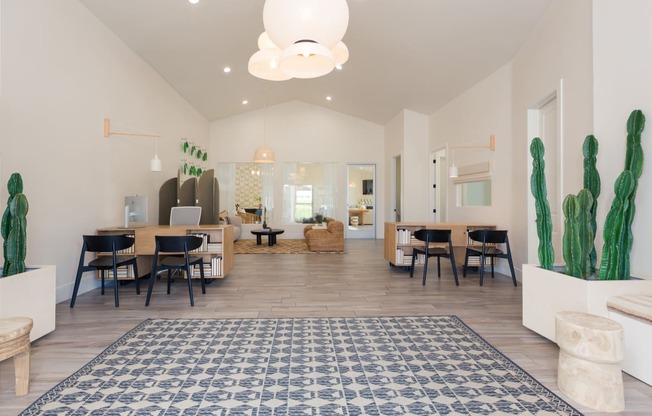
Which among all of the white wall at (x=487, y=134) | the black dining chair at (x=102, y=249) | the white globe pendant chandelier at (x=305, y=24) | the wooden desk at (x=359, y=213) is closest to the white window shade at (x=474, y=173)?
the white wall at (x=487, y=134)

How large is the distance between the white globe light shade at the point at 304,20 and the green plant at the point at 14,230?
265 centimetres

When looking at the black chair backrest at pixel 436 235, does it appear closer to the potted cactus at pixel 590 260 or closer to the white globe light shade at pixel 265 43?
the potted cactus at pixel 590 260

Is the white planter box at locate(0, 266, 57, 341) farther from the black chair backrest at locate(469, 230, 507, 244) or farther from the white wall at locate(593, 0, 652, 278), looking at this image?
the black chair backrest at locate(469, 230, 507, 244)

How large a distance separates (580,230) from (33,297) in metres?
4.14

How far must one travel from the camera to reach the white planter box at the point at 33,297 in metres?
2.39

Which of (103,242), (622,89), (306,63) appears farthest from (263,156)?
(306,63)

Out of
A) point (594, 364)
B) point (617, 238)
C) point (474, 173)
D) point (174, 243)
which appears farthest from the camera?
point (474, 173)

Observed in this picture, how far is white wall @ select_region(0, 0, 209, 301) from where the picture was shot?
3229 millimetres

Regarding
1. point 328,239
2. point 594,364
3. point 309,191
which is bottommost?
point 594,364

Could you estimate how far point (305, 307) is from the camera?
3.62 metres

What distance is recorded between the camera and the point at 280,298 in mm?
3965

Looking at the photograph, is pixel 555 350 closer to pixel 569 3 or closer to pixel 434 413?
pixel 434 413

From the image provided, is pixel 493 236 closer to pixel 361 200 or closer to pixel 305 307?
pixel 305 307

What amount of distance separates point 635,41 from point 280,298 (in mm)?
3985
